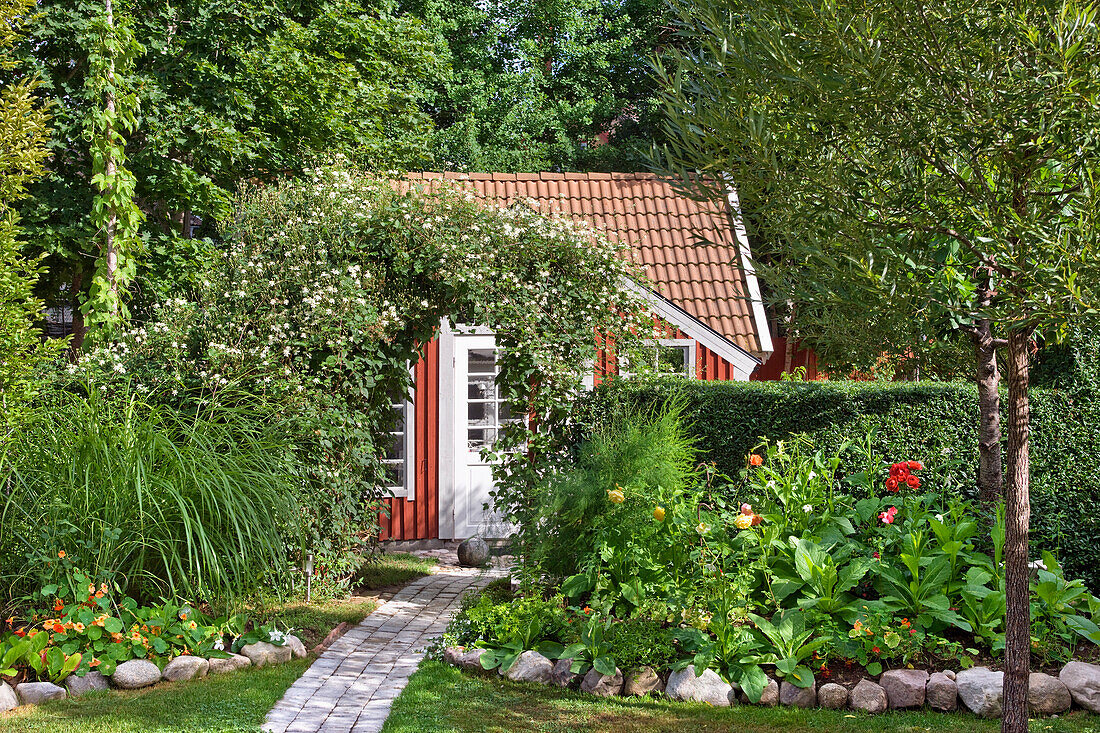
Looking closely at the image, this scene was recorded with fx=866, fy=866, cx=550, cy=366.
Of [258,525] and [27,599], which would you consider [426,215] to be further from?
[27,599]

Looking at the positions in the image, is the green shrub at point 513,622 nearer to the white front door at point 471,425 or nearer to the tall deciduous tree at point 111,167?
the white front door at point 471,425

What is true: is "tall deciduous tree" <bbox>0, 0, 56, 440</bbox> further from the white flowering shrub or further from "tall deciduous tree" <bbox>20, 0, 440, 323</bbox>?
"tall deciduous tree" <bbox>20, 0, 440, 323</bbox>

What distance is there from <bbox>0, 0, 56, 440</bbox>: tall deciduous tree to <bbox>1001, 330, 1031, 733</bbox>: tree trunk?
230 inches

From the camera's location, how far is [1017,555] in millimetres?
3842

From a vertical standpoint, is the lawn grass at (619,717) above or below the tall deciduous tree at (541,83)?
below

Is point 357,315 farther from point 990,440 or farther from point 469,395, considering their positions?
point 990,440

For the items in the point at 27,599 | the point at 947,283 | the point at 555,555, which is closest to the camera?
the point at 947,283

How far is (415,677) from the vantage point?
5.34 metres

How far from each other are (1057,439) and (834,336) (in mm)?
3054

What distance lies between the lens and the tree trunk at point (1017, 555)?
377cm

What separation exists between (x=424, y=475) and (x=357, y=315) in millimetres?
3790

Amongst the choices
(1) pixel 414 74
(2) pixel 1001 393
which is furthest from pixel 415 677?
(1) pixel 414 74

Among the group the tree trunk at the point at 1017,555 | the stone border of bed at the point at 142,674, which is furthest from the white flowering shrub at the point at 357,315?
the tree trunk at the point at 1017,555

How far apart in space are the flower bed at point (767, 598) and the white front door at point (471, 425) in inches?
163
